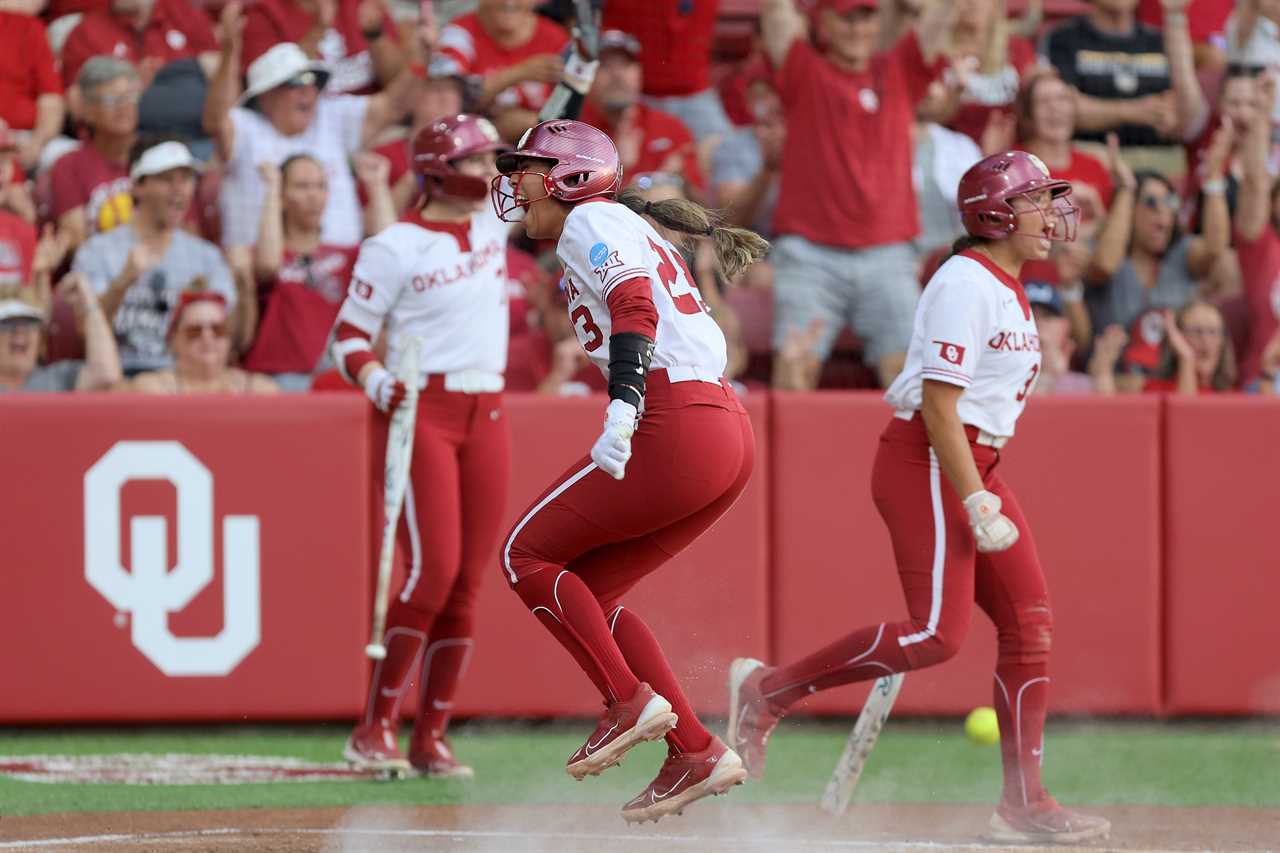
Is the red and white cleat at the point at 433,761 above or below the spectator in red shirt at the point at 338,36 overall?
below

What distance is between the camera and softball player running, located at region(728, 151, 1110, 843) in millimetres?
5125

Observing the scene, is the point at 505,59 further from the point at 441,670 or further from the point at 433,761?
the point at 433,761

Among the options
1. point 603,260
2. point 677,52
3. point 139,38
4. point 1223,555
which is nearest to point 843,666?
point 603,260

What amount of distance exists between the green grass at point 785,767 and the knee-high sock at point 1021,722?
2.79 feet

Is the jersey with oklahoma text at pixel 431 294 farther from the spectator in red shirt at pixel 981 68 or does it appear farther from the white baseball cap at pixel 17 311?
the spectator in red shirt at pixel 981 68

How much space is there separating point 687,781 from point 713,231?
4.88 feet

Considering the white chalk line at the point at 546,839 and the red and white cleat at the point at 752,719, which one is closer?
the white chalk line at the point at 546,839

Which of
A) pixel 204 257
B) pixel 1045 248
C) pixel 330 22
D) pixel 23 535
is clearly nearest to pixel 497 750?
pixel 23 535

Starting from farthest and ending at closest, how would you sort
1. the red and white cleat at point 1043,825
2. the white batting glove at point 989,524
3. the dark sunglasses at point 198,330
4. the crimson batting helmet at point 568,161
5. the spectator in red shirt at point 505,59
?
the spectator in red shirt at point 505,59, the dark sunglasses at point 198,330, the red and white cleat at point 1043,825, the white batting glove at point 989,524, the crimson batting helmet at point 568,161

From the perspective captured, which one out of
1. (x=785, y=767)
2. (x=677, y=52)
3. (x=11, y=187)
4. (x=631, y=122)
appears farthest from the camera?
(x=677, y=52)

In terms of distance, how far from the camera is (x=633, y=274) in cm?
429

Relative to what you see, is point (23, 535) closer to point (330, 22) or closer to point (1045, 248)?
point (330, 22)

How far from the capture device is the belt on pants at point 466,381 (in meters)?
6.29

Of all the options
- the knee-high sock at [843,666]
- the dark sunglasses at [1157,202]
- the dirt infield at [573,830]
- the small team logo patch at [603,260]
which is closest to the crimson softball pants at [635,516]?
the small team logo patch at [603,260]
